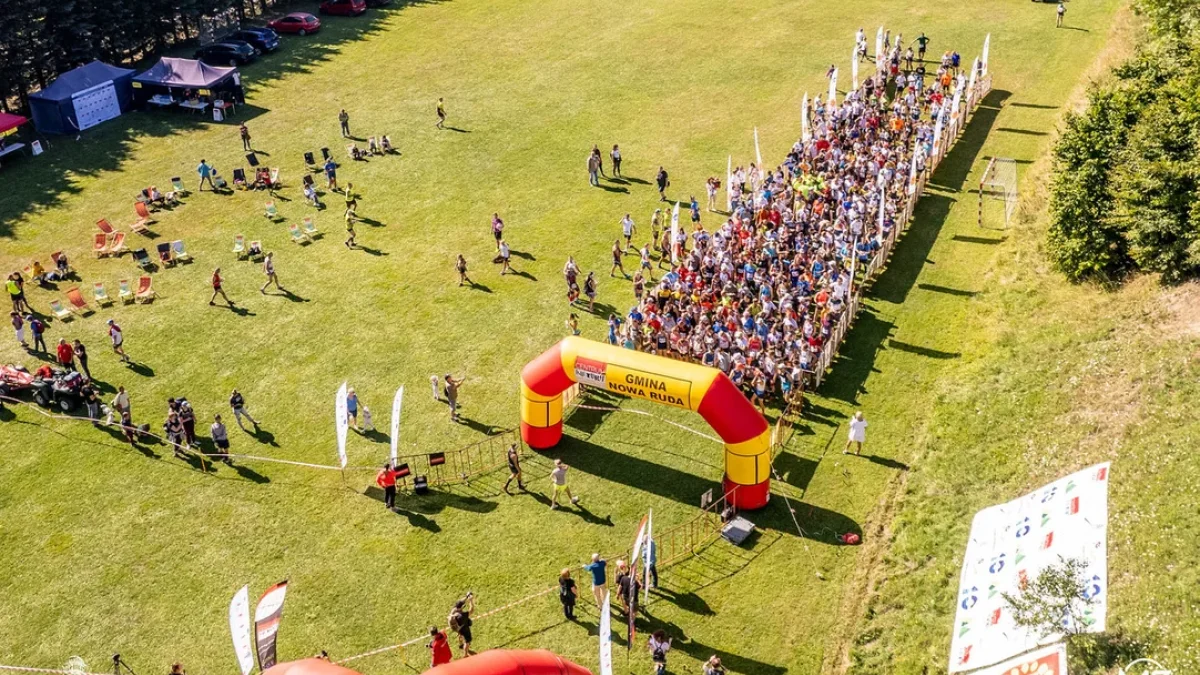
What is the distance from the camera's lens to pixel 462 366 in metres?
32.4

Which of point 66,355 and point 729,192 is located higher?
point 729,192

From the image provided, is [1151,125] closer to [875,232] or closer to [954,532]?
[875,232]

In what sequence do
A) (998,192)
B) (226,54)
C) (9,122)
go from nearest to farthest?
(998,192), (9,122), (226,54)

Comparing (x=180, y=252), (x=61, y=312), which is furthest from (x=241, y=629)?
(x=180, y=252)

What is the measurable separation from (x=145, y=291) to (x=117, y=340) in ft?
13.9

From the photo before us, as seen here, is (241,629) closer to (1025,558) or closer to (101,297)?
(1025,558)

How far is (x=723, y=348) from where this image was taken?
100 feet

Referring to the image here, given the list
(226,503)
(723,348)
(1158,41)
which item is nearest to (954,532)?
(723,348)

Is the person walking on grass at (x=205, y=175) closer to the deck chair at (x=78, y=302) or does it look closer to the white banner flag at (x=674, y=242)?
the deck chair at (x=78, y=302)

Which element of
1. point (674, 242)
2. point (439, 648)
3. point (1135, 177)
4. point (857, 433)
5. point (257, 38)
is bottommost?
point (439, 648)

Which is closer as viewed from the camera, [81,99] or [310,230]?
[310,230]

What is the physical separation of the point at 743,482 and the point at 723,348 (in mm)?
5715

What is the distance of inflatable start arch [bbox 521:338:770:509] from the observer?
25.3 m

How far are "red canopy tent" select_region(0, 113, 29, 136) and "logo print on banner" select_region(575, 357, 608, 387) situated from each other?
33.1 meters
